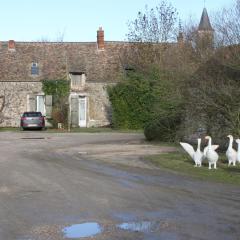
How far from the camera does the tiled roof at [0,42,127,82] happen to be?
178ft

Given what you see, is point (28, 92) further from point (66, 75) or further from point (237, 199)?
point (237, 199)

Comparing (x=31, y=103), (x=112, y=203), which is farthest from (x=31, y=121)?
(x=112, y=203)

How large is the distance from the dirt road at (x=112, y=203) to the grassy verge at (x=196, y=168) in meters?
0.65

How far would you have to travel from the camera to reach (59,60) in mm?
55281

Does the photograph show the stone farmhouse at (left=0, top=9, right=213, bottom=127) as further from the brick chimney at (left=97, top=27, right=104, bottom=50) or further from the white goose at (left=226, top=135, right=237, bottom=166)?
the white goose at (left=226, top=135, right=237, bottom=166)

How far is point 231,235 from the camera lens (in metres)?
8.44

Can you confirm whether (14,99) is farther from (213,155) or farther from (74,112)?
(213,155)

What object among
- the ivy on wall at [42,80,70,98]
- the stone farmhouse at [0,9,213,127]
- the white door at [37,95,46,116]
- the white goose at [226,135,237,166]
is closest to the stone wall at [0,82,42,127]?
Result: the stone farmhouse at [0,9,213,127]

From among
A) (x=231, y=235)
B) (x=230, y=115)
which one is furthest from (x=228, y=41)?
(x=231, y=235)

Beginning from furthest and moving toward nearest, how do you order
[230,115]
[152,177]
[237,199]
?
[230,115]
[152,177]
[237,199]

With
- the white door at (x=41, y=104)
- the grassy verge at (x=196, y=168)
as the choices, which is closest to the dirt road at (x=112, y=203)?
the grassy verge at (x=196, y=168)

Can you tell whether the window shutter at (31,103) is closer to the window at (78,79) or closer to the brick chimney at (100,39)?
the window at (78,79)

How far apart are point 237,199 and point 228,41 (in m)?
13.9

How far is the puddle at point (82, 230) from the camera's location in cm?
859
